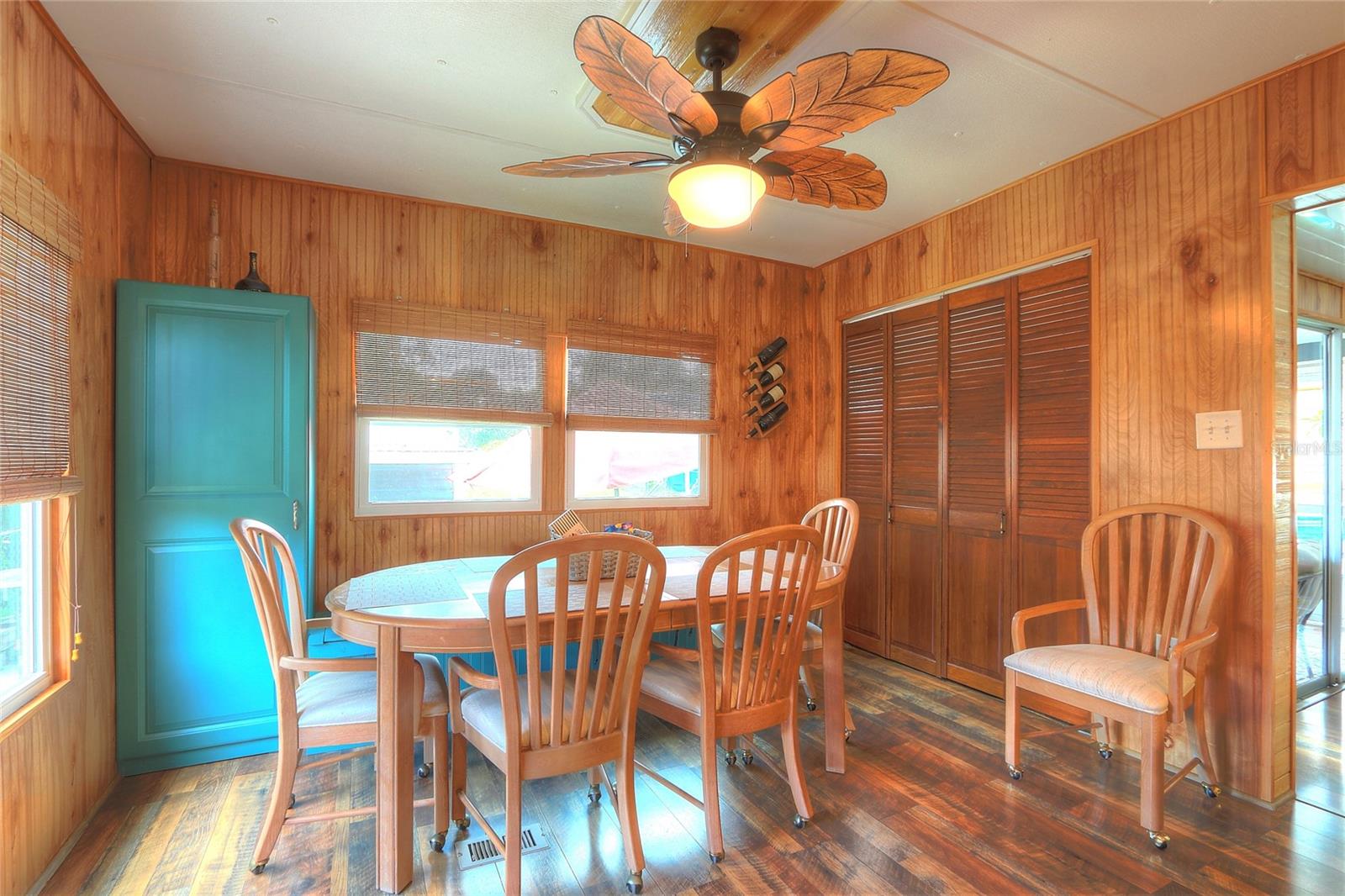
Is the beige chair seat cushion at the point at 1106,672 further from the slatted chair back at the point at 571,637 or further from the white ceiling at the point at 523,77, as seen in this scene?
the white ceiling at the point at 523,77

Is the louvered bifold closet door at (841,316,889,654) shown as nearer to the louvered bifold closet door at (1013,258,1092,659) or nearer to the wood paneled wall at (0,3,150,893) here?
the louvered bifold closet door at (1013,258,1092,659)

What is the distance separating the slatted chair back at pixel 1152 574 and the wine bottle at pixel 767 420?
1.93 metres

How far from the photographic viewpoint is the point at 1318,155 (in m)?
2.06

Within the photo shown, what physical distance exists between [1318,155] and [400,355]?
12.2 ft

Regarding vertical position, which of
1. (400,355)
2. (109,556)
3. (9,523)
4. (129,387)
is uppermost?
(400,355)

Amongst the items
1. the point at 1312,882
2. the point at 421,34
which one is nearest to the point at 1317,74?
the point at 1312,882

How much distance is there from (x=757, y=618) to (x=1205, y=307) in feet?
6.95

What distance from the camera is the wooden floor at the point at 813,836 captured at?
177 centimetres

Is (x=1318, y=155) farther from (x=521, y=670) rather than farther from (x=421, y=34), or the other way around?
(x=521, y=670)

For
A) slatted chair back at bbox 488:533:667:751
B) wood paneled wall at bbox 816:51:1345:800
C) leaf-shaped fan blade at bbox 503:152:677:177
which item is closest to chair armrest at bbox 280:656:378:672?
slatted chair back at bbox 488:533:667:751

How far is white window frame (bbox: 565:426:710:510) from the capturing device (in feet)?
11.6

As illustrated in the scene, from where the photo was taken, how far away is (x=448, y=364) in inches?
127

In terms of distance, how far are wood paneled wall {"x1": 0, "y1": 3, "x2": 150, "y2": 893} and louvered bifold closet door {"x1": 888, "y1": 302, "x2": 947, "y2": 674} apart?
3.67 metres

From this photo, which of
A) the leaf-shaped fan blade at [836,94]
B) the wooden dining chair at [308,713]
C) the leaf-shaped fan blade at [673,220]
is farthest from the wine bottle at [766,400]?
the wooden dining chair at [308,713]
